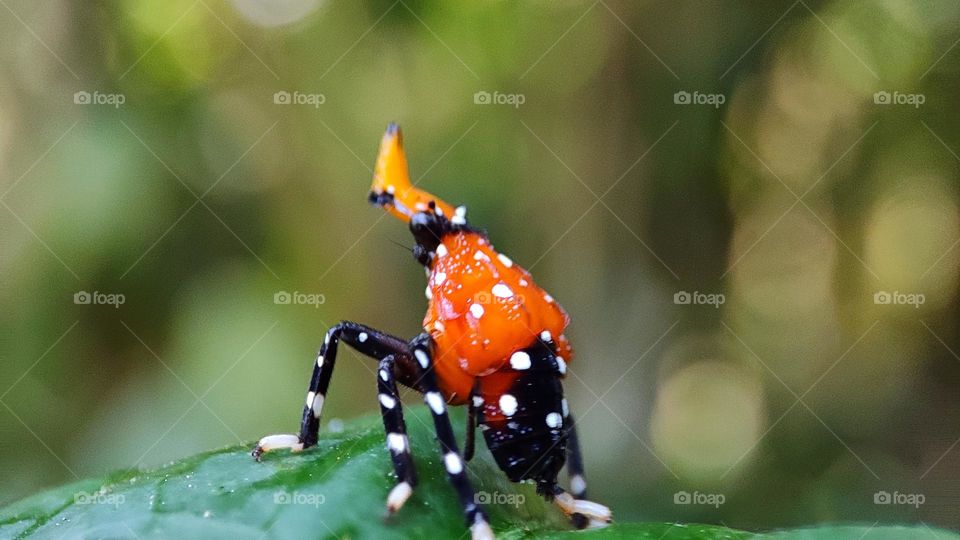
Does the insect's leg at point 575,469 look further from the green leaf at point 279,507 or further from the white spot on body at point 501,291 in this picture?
the green leaf at point 279,507

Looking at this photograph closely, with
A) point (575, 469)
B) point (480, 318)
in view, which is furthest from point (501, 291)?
point (575, 469)

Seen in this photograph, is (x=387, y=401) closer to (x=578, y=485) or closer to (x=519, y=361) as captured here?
(x=519, y=361)

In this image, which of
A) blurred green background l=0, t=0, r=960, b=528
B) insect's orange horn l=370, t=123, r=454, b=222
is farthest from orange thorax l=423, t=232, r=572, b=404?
blurred green background l=0, t=0, r=960, b=528

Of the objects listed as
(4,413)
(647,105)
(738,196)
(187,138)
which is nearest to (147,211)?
(187,138)

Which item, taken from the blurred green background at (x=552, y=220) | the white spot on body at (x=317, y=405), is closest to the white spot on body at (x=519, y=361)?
the white spot on body at (x=317, y=405)

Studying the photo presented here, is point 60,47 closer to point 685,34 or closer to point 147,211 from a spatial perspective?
point 147,211

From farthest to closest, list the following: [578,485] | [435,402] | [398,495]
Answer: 1. [578,485]
2. [435,402]
3. [398,495]
